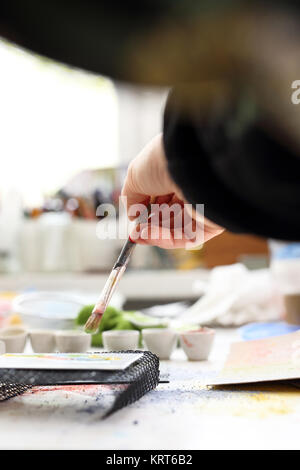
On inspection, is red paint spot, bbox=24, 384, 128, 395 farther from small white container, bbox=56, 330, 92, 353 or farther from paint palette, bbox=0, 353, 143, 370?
small white container, bbox=56, 330, 92, 353

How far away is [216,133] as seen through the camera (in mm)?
423

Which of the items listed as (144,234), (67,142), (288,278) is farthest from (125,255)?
(67,142)

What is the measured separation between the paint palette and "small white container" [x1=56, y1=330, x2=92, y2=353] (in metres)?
0.27

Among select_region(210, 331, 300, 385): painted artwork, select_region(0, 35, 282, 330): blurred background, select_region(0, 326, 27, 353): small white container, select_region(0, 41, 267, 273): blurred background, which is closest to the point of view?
select_region(210, 331, 300, 385): painted artwork

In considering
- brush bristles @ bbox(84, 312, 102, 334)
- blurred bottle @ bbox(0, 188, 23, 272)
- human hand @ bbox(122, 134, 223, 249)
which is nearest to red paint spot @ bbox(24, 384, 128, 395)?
brush bristles @ bbox(84, 312, 102, 334)

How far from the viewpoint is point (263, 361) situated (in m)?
0.85

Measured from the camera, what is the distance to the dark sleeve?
1.36 ft

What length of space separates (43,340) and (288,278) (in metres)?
0.63

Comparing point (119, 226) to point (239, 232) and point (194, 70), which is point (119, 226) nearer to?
point (239, 232)

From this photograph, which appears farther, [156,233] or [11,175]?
[11,175]

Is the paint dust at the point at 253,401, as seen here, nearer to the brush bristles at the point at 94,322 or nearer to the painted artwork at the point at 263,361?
the painted artwork at the point at 263,361

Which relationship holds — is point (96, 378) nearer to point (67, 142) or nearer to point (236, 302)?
point (236, 302)

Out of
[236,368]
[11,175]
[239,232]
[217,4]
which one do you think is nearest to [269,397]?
[236,368]
